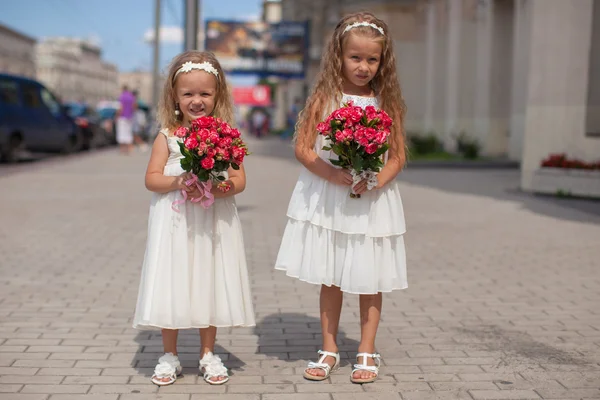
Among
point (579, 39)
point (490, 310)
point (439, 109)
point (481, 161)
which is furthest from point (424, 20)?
point (490, 310)

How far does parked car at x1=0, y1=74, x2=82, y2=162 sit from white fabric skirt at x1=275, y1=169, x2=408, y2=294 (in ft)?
50.2

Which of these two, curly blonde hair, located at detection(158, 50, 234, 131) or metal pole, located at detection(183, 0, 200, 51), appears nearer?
curly blonde hair, located at detection(158, 50, 234, 131)

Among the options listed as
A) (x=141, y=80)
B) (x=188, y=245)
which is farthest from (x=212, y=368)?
(x=141, y=80)

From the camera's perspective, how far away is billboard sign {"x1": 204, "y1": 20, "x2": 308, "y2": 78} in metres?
38.5

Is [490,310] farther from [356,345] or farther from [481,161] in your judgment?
[481,161]

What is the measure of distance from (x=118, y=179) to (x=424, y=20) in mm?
15500

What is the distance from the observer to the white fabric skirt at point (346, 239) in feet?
12.9

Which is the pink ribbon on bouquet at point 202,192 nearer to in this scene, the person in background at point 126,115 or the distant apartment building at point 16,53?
the person in background at point 126,115

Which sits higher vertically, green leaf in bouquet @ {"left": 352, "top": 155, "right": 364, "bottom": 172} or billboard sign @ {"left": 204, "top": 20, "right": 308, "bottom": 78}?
billboard sign @ {"left": 204, "top": 20, "right": 308, "bottom": 78}

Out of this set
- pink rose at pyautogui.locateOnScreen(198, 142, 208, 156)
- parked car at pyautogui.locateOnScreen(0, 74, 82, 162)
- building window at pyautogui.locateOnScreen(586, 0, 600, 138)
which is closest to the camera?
pink rose at pyautogui.locateOnScreen(198, 142, 208, 156)

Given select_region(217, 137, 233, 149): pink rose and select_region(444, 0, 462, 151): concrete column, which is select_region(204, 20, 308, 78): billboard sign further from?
select_region(217, 137, 233, 149): pink rose

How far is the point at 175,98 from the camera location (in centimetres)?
397

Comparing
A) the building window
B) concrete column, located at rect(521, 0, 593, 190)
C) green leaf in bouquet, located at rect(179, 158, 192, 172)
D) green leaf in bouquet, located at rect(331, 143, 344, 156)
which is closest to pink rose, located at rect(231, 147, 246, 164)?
green leaf in bouquet, located at rect(179, 158, 192, 172)

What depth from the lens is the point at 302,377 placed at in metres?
4.07
